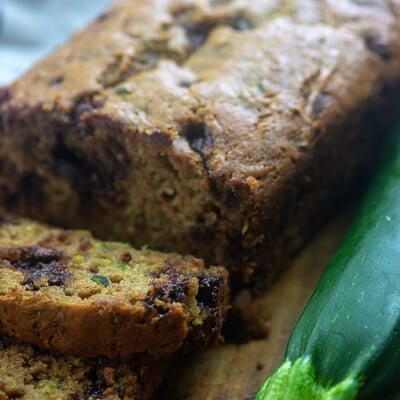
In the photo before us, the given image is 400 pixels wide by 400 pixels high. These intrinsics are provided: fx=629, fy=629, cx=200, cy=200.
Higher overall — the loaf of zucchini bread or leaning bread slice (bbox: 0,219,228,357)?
the loaf of zucchini bread

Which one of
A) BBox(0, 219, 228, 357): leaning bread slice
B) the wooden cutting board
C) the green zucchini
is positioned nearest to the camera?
the green zucchini

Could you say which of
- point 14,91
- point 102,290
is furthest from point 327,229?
point 14,91

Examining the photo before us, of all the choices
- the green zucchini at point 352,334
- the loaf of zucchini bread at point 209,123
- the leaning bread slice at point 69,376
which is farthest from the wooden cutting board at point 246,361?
the green zucchini at point 352,334

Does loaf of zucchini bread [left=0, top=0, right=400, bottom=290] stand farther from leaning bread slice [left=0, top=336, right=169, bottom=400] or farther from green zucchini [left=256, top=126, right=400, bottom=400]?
leaning bread slice [left=0, top=336, right=169, bottom=400]

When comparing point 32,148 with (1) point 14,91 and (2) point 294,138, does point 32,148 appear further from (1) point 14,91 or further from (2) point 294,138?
(2) point 294,138

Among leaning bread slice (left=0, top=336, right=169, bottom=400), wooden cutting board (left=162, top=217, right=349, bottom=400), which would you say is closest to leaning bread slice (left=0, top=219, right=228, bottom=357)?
leaning bread slice (left=0, top=336, right=169, bottom=400)
